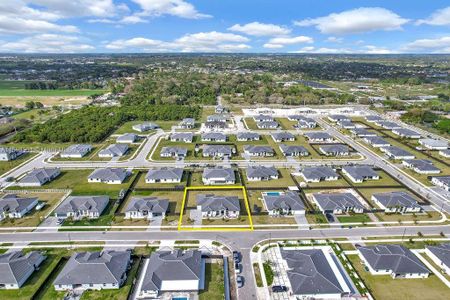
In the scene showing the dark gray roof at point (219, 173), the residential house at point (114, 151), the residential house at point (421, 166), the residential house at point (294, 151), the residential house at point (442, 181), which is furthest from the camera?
the residential house at point (294, 151)

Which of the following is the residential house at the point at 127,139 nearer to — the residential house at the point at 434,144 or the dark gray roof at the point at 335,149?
the dark gray roof at the point at 335,149

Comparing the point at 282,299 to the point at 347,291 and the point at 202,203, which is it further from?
the point at 202,203

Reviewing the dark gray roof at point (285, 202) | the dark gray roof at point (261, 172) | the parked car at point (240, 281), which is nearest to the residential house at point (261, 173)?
the dark gray roof at point (261, 172)

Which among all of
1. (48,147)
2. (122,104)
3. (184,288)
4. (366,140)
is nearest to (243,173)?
(184,288)

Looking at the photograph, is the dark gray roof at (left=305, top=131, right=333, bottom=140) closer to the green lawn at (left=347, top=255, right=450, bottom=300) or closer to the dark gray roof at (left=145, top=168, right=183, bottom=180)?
the dark gray roof at (left=145, top=168, right=183, bottom=180)

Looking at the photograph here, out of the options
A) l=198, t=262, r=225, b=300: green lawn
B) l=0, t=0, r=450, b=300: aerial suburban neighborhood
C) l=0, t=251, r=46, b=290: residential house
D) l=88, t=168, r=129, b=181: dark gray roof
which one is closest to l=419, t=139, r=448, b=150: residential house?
l=0, t=0, r=450, b=300: aerial suburban neighborhood

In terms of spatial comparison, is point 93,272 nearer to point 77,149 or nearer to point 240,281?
point 240,281
